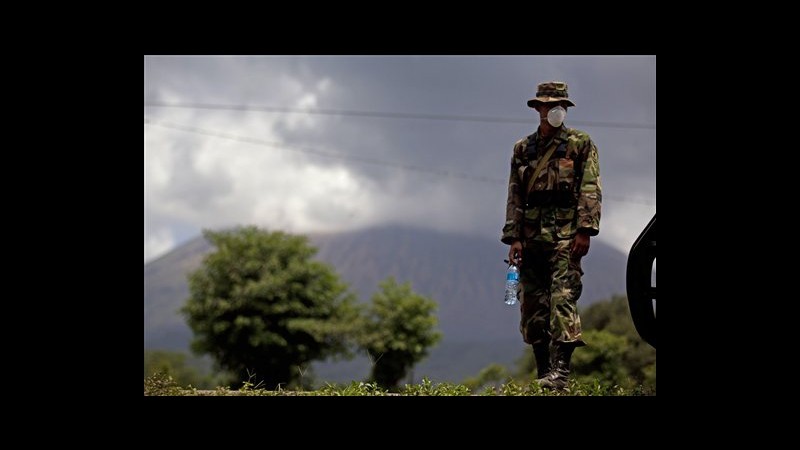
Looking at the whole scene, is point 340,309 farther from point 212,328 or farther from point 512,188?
point 512,188

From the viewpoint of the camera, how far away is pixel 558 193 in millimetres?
8125

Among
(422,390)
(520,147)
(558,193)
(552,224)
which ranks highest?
(520,147)

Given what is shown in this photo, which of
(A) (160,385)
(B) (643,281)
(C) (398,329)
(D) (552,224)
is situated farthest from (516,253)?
(C) (398,329)

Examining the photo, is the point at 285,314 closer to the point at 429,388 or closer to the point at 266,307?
the point at 266,307

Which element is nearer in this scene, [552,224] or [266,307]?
[552,224]

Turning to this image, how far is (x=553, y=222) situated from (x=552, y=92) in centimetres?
123

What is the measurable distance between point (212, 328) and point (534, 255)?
3776 cm

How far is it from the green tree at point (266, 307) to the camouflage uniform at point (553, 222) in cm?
3412

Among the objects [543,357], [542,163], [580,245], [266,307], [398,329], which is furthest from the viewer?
[398,329]

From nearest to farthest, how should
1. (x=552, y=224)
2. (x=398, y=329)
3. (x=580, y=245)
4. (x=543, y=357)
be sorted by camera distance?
(x=580, y=245)
(x=552, y=224)
(x=543, y=357)
(x=398, y=329)

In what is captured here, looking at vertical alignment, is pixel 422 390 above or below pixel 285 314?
below

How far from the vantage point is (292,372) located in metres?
43.6

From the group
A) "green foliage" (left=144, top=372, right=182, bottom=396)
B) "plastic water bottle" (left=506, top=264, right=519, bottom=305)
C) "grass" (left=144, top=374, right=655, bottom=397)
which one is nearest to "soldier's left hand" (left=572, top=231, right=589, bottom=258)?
"plastic water bottle" (left=506, top=264, right=519, bottom=305)
